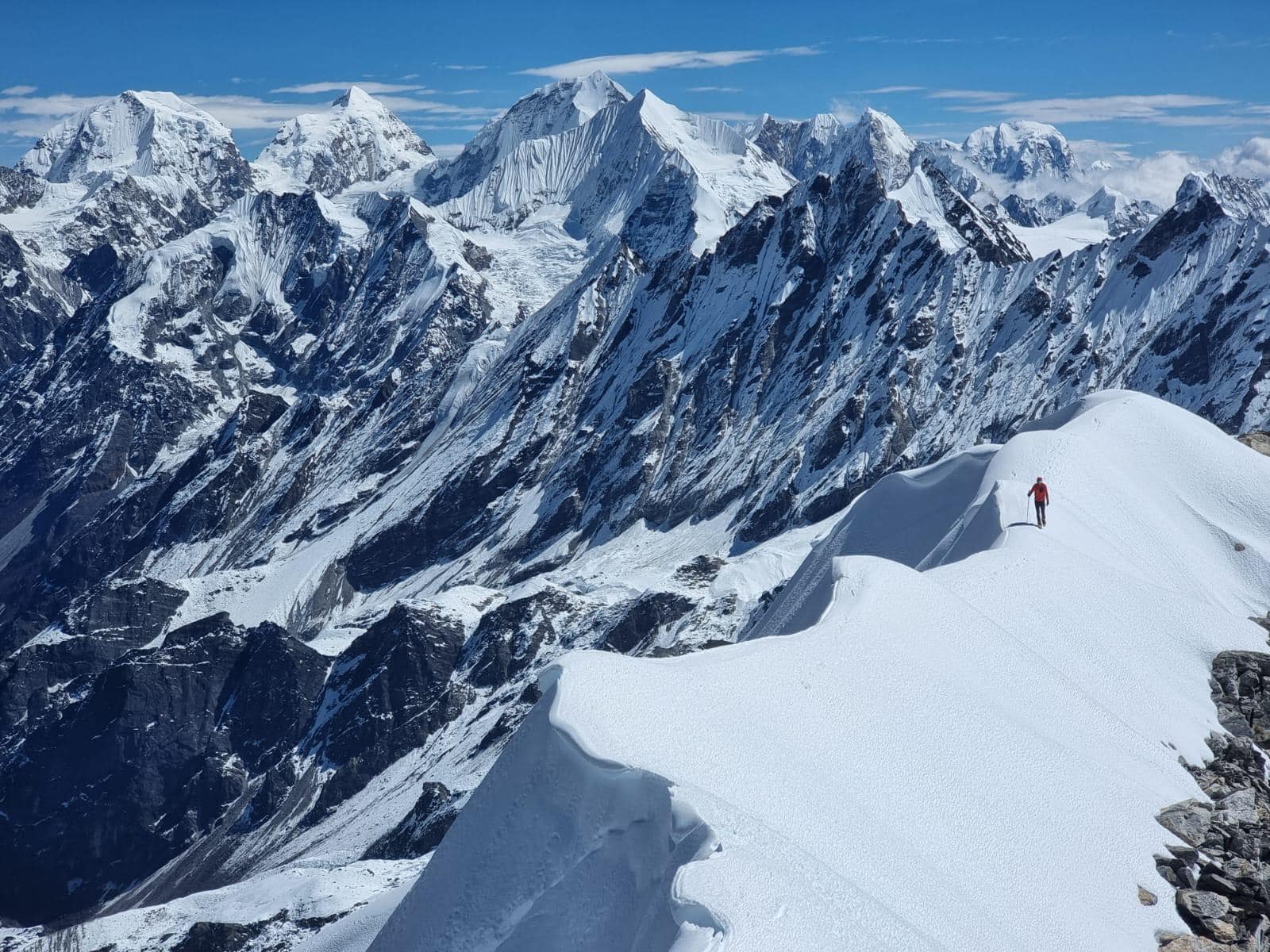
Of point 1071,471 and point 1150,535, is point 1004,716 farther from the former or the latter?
point 1071,471

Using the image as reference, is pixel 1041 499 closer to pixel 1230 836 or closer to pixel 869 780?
pixel 1230 836

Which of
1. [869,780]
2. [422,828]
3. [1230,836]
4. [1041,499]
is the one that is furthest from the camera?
[422,828]

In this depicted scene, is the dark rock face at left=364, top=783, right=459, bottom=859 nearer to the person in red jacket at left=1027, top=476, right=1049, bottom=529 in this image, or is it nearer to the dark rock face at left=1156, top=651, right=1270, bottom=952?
the person in red jacket at left=1027, top=476, right=1049, bottom=529

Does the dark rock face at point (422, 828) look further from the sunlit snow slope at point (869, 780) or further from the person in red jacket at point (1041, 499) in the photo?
the sunlit snow slope at point (869, 780)

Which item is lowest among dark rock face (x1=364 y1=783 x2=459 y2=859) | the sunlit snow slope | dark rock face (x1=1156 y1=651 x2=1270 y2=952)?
dark rock face (x1=364 y1=783 x2=459 y2=859)

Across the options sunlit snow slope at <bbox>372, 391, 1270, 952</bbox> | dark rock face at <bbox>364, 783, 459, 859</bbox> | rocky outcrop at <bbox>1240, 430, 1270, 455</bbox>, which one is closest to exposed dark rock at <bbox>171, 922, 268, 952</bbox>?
dark rock face at <bbox>364, 783, 459, 859</bbox>

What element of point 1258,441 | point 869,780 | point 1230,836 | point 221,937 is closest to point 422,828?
point 221,937
